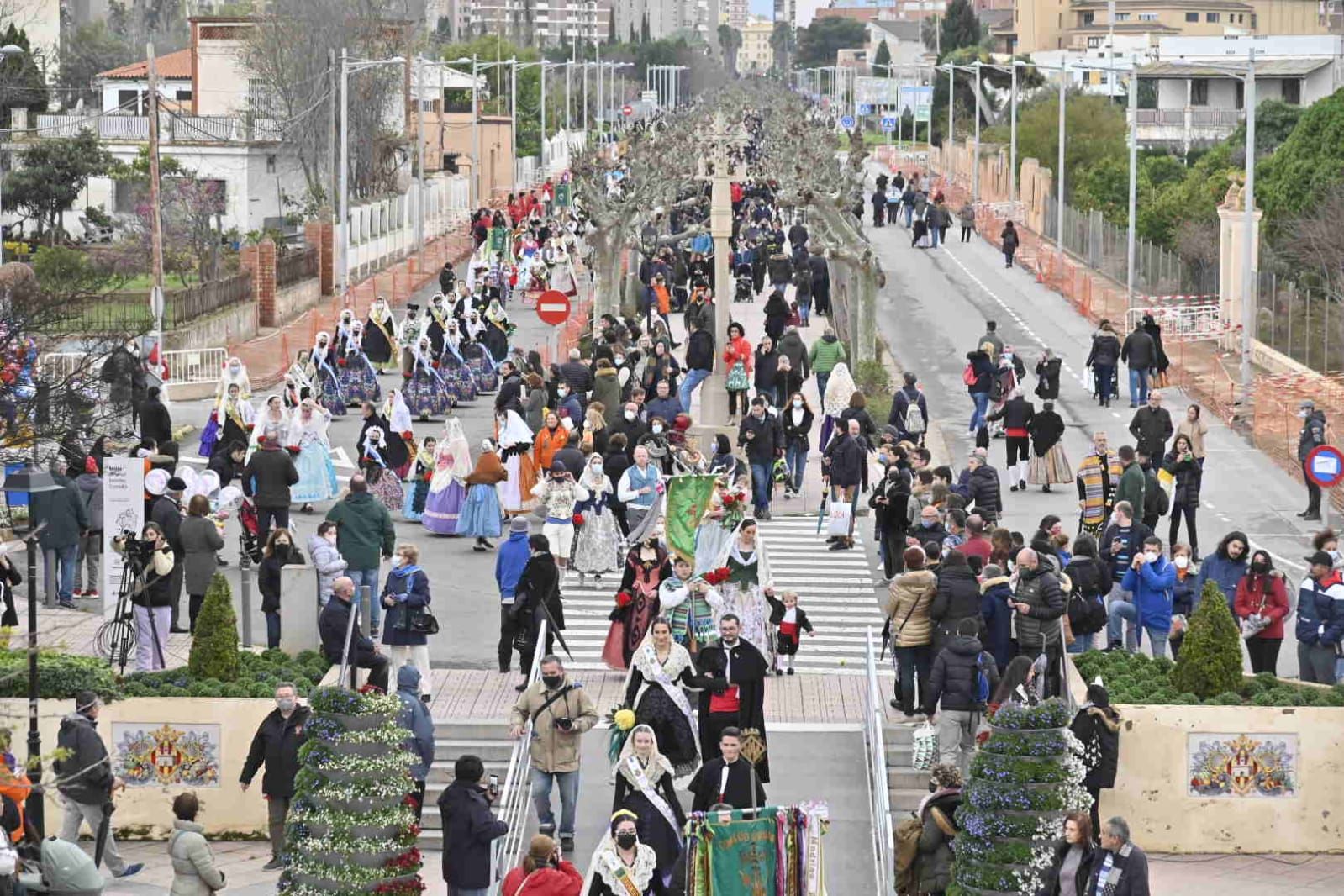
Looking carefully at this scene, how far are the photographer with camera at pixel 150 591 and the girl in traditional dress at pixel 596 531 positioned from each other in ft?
17.5

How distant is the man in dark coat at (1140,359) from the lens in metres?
38.8

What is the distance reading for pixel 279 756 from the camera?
17516 millimetres

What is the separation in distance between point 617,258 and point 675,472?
19436 mm

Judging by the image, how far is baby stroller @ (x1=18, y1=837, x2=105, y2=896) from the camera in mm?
15258

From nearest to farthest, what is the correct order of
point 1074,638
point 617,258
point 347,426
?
point 1074,638 < point 347,426 < point 617,258

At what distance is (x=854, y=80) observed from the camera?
184375 mm

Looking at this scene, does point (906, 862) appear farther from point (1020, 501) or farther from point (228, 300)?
point (228, 300)

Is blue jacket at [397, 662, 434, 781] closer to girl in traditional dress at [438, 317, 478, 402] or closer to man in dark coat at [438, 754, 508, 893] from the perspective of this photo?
man in dark coat at [438, 754, 508, 893]

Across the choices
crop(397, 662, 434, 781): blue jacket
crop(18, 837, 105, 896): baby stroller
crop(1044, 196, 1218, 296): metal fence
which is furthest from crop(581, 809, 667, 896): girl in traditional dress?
crop(1044, 196, 1218, 296): metal fence

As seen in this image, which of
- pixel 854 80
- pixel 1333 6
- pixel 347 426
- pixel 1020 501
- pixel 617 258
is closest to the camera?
pixel 1020 501

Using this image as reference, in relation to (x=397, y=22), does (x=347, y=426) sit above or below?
below

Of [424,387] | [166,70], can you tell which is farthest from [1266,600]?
[166,70]

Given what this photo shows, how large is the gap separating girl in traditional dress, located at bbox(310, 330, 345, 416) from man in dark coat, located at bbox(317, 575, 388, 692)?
680 inches

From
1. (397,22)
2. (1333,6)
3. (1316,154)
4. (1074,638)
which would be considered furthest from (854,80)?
(1074,638)
